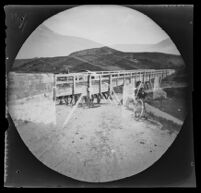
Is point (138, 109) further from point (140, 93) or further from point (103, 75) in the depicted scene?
point (103, 75)

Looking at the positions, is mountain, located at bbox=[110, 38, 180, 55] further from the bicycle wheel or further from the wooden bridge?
the bicycle wheel

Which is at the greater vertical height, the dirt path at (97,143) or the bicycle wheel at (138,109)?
the bicycle wheel at (138,109)

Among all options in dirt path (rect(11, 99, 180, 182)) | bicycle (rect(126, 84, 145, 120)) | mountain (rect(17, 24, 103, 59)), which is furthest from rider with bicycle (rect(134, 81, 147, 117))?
mountain (rect(17, 24, 103, 59))

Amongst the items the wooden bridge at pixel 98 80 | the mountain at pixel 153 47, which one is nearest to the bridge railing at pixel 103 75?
the wooden bridge at pixel 98 80

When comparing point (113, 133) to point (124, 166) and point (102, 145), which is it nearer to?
point (102, 145)

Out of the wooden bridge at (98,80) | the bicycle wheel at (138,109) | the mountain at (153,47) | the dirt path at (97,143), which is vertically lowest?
the dirt path at (97,143)

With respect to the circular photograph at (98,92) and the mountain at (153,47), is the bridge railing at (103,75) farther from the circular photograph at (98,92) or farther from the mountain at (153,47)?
the mountain at (153,47)

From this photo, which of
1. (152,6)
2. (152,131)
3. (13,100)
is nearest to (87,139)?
(152,131)
